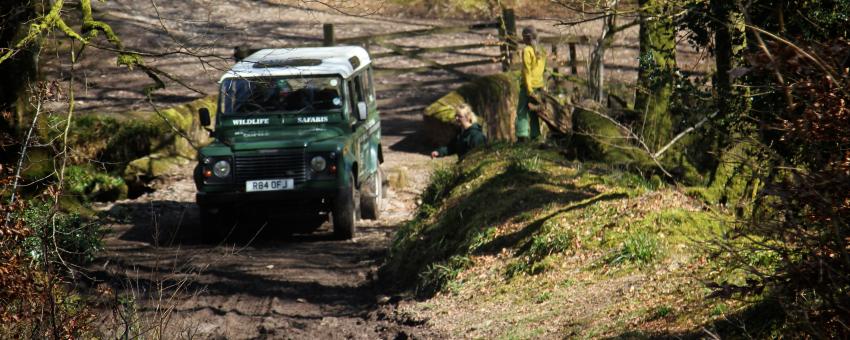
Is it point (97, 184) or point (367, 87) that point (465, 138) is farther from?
point (97, 184)

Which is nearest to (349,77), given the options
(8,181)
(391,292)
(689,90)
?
(391,292)

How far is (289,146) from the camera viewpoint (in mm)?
13148

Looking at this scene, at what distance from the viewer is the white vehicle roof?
42.2ft

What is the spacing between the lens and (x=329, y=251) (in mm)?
12867

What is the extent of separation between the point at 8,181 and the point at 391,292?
161 inches

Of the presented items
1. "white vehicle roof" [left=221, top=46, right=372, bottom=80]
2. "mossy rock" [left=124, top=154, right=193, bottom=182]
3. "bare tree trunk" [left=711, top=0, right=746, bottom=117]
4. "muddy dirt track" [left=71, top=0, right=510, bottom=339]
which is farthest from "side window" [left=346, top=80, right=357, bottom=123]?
"bare tree trunk" [left=711, top=0, right=746, bottom=117]

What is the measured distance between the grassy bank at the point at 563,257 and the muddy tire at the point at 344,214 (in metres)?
0.86

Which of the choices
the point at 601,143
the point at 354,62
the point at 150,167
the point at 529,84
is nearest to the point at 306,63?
the point at 354,62

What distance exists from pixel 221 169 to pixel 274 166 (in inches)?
23.2

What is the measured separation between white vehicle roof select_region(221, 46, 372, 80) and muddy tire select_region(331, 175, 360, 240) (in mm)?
1335

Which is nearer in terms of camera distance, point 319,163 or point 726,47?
point 726,47

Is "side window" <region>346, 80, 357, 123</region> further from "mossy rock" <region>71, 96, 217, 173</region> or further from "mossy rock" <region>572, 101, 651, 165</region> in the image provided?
"mossy rock" <region>71, 96, 217, 173</region>

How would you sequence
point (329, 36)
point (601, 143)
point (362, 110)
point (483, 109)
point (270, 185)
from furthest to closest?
point (329, 36), point (483, 109), point (362, 110), point (270, 185), point (601, 143)

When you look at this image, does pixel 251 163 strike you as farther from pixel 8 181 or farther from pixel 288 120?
pixel 8 181
